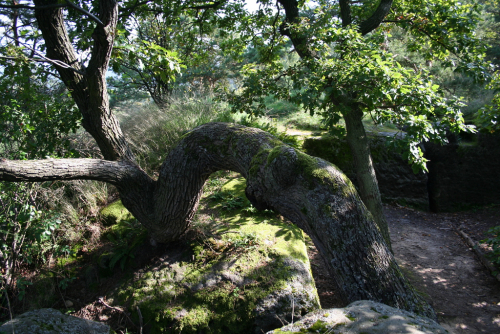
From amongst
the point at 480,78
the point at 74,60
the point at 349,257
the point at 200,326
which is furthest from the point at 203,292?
the point at 480,78

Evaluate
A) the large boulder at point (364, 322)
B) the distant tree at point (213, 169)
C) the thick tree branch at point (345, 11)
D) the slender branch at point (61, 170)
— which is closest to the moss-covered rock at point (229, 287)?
the distant tree at point (213, 169)

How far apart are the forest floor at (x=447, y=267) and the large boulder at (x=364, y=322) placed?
231 centimetres

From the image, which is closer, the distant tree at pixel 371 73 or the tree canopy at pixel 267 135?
the tree canopy at pixel 267 135

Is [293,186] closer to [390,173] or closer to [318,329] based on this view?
[318,329]

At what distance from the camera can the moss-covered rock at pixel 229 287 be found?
3410 mm

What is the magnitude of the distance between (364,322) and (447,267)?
4.70 metres

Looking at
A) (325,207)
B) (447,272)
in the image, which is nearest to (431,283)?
(447,272)

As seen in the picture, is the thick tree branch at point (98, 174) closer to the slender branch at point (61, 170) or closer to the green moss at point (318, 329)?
the slender branch at point (61, 170)

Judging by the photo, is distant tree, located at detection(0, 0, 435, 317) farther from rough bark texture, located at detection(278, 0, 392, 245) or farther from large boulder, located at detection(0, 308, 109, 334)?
rough bark texture, located at detection(278, 0, 392, 245)

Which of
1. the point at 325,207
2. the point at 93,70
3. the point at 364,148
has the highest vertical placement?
the point at 93,70

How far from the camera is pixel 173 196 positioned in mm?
3643

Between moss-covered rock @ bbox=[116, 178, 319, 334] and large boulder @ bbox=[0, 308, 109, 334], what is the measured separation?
2.55 ft

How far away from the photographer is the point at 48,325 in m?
2.73

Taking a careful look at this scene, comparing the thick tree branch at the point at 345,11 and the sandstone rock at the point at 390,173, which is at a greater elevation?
the thick tree branch at the point at 345,11
